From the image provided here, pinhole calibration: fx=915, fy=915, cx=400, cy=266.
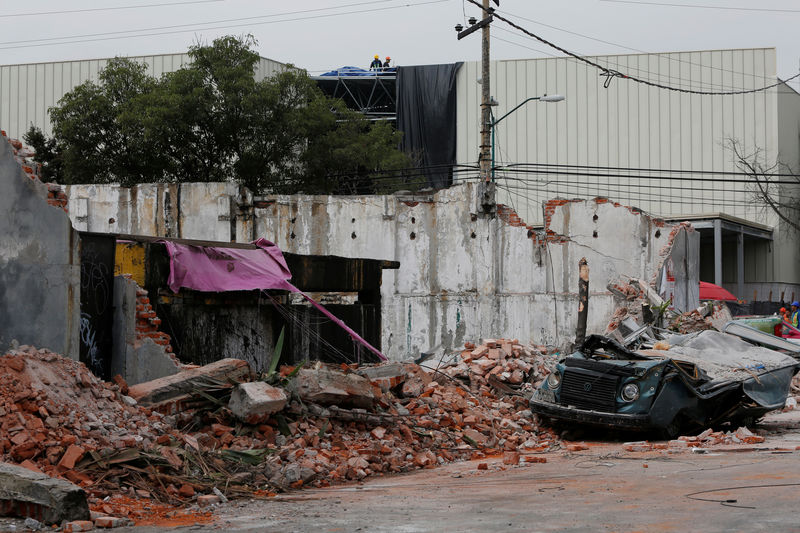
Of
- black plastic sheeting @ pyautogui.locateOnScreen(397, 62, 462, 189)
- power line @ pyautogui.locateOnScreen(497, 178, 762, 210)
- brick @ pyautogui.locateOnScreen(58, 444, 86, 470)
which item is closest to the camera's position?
brick @ pyautogui.locateOnScreen(58, 444, 86, 470)

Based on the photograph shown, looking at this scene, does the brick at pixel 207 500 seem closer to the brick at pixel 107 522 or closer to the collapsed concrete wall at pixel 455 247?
the brick at pixel 107 522

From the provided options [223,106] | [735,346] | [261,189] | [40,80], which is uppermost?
[40,80]

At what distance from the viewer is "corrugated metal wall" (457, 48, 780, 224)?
158 feet

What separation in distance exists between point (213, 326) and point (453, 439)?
5.57 m

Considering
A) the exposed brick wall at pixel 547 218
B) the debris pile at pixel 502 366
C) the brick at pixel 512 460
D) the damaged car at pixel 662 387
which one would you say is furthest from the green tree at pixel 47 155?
the brick at pixel 512 460

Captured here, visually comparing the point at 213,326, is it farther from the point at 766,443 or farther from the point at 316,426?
the point at 766,443

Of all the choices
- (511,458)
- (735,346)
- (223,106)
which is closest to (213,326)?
(511,458)

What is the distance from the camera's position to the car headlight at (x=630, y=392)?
10.7 meters

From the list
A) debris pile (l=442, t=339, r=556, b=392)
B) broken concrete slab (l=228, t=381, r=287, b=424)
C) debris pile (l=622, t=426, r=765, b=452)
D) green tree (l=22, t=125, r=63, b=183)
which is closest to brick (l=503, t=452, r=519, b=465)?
debris pile (l=622, t=426, r=765, b=452)

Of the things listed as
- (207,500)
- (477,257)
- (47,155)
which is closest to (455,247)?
(477,257)

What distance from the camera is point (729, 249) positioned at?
49.8 metres

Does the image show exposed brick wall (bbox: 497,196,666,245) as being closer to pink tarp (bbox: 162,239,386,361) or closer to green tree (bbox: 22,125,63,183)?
pink tarp (bbox: 162,239,386,361)

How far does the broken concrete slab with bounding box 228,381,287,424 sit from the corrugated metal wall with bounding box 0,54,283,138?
41.5m

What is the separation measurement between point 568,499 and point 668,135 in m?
44.4
